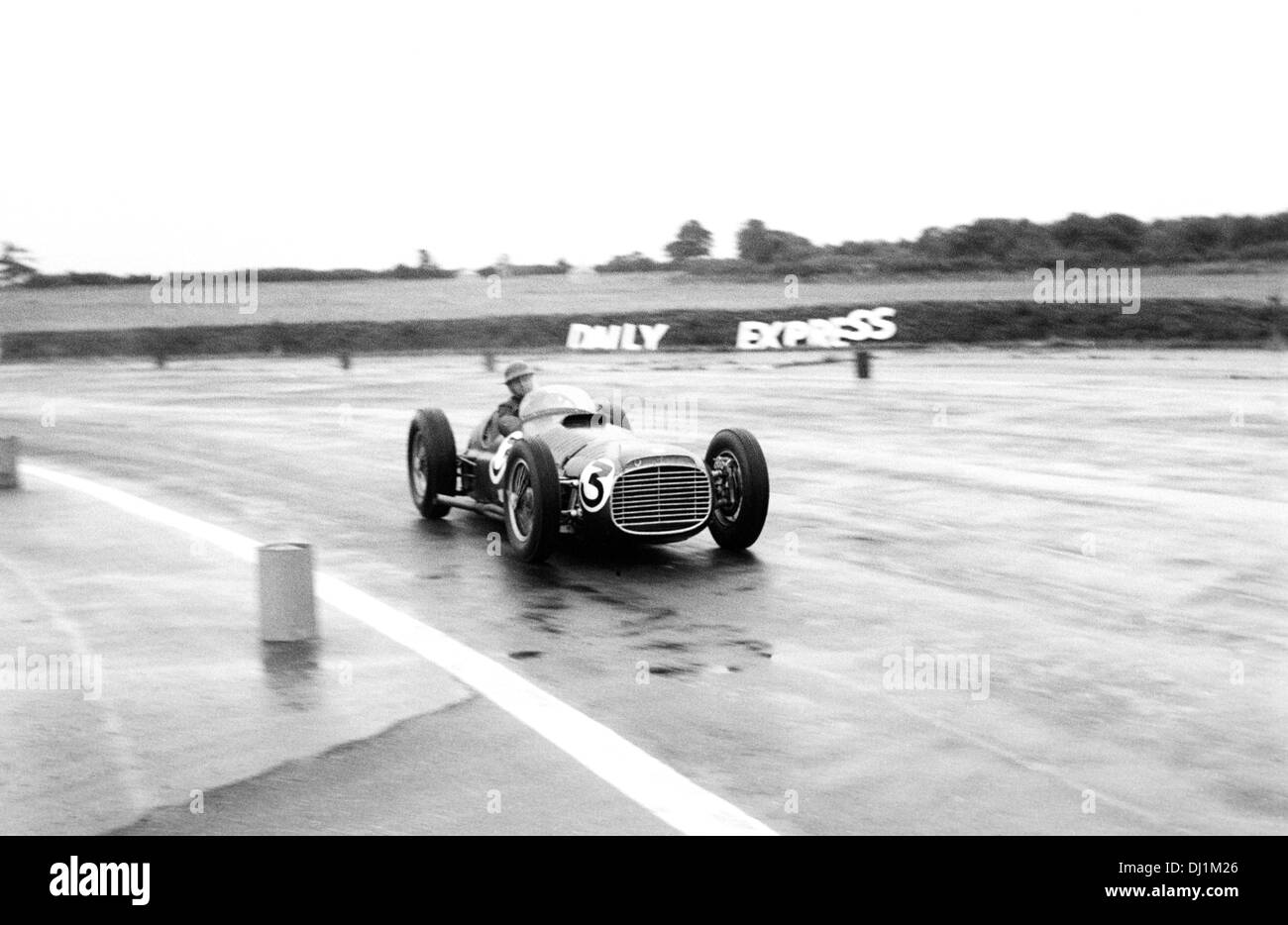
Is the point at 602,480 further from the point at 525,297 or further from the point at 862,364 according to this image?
the point at 525,297

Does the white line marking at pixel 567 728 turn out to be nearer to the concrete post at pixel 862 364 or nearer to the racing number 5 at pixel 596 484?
the racing number 5 at pixel 596 484

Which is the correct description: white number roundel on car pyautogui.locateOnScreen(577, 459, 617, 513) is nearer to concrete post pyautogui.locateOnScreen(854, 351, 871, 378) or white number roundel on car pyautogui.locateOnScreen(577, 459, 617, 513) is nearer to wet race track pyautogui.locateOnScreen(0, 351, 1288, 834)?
wet race track pyautogui.locateOnScreen(0, 351, 1288, 834)

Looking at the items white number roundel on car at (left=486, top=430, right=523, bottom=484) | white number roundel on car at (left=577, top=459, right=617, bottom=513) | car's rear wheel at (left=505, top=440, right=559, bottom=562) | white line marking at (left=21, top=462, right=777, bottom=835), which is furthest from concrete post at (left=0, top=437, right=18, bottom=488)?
white number roundel on car at (left=577, top=459, right=617, bottom=513)

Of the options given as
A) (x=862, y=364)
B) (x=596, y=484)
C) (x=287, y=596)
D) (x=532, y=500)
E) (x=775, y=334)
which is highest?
(x=775, y=334)

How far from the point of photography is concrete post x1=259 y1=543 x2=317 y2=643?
9.41 m

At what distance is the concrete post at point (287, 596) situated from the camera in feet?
30.9

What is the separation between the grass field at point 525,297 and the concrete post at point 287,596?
5726 centimetres

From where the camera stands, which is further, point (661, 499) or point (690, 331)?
point (690, 331)

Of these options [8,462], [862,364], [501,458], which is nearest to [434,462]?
[501,458]

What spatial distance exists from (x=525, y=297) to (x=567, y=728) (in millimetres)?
71569

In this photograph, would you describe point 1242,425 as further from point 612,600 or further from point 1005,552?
point 612,600

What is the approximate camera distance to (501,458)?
13195 millimetres

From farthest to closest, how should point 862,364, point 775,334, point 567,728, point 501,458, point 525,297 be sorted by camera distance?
point 525,297 < point 775,334 < point 862,364 < point 501,458 < point 567,728
